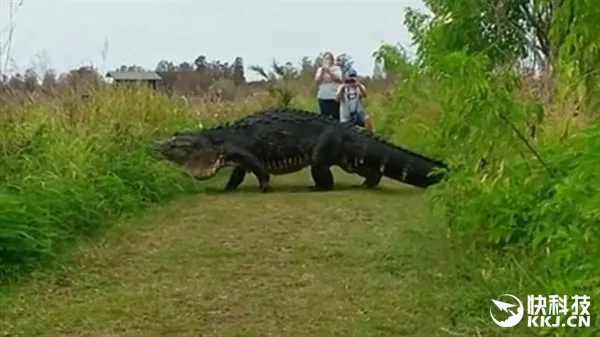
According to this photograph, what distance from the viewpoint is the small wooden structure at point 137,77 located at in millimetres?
10966

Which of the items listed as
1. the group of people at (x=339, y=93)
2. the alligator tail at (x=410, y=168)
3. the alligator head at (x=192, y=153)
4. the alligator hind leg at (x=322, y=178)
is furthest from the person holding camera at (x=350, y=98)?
the alligator head at (x=192, y=153)

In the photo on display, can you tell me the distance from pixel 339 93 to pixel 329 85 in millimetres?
340

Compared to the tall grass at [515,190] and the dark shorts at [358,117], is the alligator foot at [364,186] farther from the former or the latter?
the tall grass at [515,190]

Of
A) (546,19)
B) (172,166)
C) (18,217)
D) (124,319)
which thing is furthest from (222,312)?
(172,166)

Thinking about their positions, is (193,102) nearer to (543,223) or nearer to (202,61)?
(202,61)

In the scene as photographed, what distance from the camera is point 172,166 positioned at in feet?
26.2

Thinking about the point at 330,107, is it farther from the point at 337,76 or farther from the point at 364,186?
the point at 364,186

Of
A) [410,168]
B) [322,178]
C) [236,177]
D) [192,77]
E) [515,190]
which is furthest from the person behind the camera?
[192,77]

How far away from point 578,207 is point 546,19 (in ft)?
12.1

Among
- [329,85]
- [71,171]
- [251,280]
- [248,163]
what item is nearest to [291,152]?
[248,163]

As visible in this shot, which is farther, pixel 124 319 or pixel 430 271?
A: pixel 430 271

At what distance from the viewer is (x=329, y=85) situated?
11.4 m

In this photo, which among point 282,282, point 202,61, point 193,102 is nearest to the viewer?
point 282,282

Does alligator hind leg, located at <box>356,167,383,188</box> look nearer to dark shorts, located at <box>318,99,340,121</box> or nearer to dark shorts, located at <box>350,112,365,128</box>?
dark shorts, located at <box>350,112,365,128</box>
